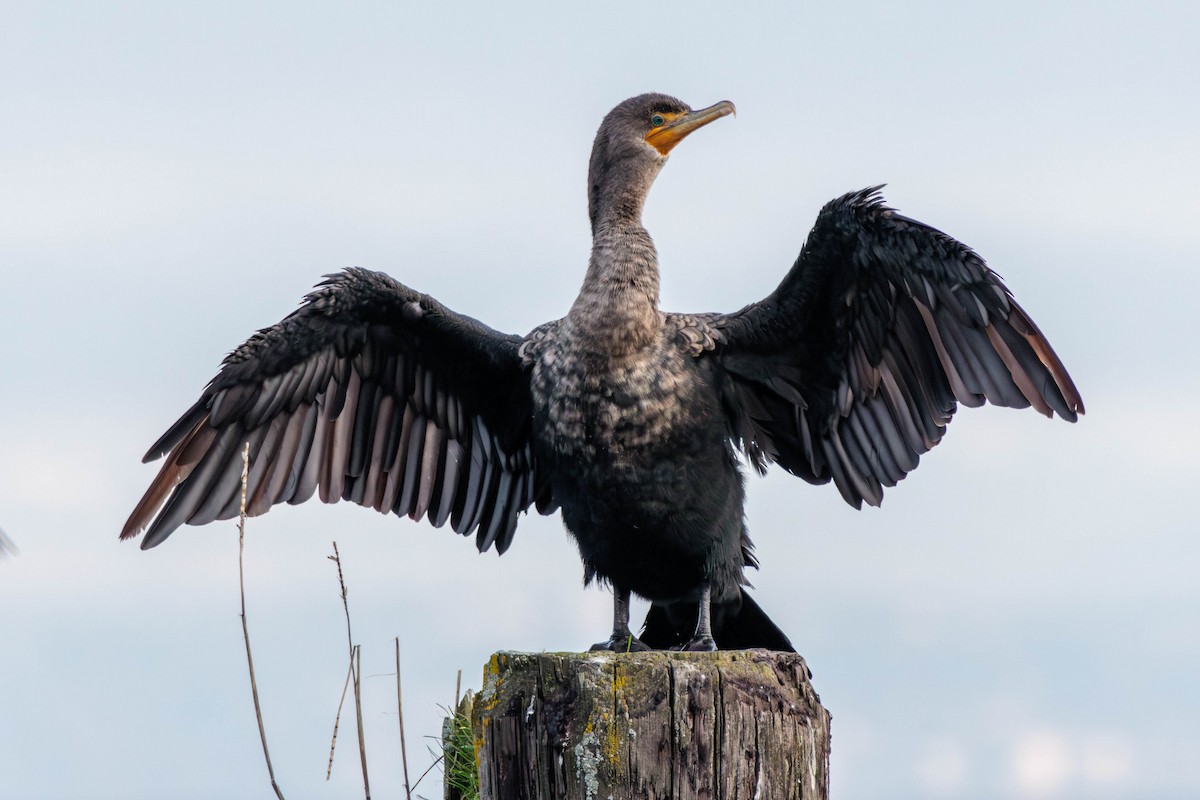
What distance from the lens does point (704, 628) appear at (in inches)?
185

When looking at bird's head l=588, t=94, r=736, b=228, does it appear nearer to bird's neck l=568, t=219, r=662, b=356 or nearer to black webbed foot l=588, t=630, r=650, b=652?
bird's neck l=568, t=219, r=662, b=356

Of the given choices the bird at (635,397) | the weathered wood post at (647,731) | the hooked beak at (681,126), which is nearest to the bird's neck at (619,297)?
the bird at (635,397)

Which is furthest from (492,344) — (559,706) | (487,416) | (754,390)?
(559,706)

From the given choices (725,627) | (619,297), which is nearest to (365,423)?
(619,297)

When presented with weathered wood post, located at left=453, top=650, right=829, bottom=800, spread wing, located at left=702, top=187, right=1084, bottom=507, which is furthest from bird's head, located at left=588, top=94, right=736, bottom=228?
weathered wood post, located at left=453, top=650, right=829, bottom=800

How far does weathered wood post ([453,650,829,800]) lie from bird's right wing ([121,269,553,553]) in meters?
2.06

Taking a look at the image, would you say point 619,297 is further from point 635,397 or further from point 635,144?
point 635,144

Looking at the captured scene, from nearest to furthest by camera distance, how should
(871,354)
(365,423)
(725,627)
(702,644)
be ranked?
(702,644), (871,354), (725,627), (365,423)

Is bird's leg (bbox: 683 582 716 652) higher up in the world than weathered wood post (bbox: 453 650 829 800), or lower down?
higher up

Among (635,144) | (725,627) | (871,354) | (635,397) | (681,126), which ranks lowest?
(725,627)

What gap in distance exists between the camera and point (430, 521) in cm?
567

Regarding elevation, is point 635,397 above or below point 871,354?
below

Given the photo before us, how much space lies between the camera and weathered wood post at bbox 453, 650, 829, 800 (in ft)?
10.0

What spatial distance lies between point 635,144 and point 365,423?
161cm
